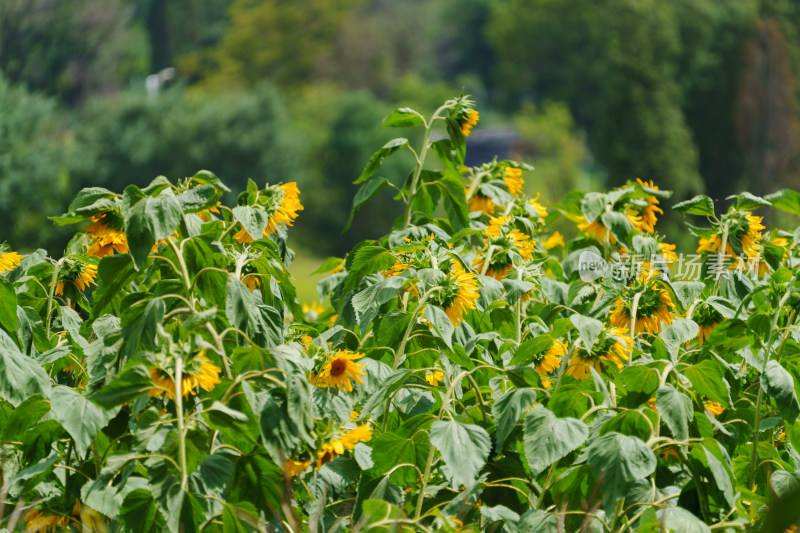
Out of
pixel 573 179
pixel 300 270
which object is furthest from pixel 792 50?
pixel 300 270

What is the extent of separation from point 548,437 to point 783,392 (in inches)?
13.6

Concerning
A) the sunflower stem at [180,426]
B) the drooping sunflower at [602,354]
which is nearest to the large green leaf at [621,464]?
the drooping sunflower at [602,354]

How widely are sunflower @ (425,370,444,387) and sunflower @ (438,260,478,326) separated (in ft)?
0.30

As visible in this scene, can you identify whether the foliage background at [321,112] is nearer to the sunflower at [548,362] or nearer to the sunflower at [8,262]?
the sunflower at [8,262]

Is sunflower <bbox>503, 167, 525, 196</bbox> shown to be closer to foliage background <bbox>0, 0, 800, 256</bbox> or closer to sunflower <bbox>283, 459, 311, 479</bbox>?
sunflower <bbox>283, 459, 311, 479</bbox>

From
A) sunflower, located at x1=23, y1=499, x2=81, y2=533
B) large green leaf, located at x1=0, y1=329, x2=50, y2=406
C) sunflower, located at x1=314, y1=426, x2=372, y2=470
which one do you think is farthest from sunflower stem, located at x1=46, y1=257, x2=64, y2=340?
sunflower, located at x1=314, y1=426, x2=372, y2=470

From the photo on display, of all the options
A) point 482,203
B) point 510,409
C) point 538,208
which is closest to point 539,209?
point 538,208

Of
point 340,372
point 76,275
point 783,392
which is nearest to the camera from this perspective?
point 783,392

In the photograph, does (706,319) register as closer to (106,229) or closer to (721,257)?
(721,257)

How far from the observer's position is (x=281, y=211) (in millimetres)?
1597

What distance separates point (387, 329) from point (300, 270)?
18.1 m

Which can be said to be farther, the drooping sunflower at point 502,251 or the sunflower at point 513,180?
the sunflower at point 513,180

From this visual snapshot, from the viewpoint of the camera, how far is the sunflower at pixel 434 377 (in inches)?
58.2

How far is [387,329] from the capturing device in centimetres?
141
